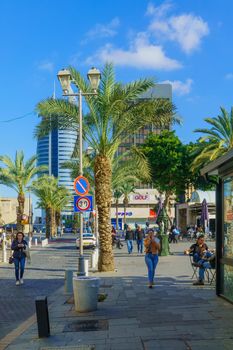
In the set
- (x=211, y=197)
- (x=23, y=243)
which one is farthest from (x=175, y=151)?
(x=23, y=243)

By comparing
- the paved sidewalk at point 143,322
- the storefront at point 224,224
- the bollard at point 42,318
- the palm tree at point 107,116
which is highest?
the palm tree at point 107,116

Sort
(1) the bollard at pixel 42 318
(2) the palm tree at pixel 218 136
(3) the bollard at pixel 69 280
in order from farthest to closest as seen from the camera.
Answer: (2) the palm tree at pixel 218 136 < (3) the bollard at pixel 69 280 < (1) the bollard at pixel 42 318

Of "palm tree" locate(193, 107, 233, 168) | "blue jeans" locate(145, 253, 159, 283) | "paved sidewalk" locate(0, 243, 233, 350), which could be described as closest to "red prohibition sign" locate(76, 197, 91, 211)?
"paved sidewalk" locate(0, 243, 233, 350)

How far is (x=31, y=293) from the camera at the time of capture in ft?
46.4

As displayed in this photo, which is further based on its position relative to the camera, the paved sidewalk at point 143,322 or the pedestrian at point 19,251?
the pedestrian at point 19,251

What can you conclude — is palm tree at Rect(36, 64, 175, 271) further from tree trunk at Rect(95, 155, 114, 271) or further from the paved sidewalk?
the paved sidewalk

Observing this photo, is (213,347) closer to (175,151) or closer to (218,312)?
(218,312)

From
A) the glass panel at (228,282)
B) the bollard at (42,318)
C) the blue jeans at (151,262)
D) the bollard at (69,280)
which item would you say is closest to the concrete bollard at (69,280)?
the bollard at (69,280)

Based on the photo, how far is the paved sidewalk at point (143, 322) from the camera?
7250 millimetres

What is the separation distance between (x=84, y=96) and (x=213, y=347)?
13.7 metres

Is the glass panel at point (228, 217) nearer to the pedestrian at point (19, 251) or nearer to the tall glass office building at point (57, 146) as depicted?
the pedestrian at point (19, 251)

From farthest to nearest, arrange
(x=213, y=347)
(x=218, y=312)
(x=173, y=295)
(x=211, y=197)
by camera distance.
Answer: (x=211, y=197) → (x=173, y=295) → (x=218, y=312) → (x=213, y=347)

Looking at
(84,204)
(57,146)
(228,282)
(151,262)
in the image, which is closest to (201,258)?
(151,262)

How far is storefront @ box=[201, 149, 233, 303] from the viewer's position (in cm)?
1037
